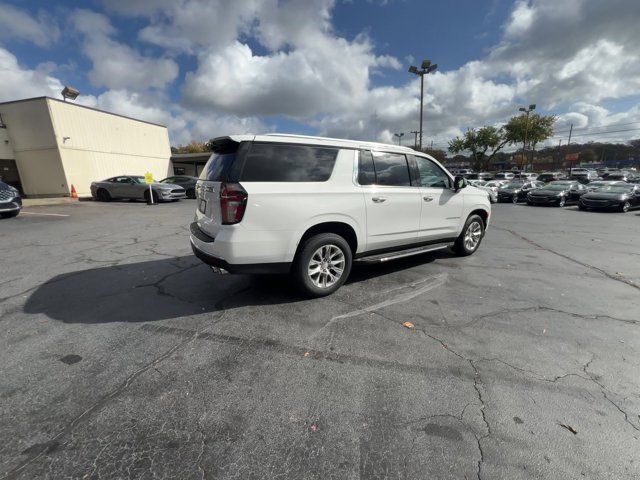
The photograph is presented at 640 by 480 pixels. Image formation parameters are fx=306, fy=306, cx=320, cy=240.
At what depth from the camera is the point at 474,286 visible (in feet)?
14.9

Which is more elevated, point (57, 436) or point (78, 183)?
point (78, 183)

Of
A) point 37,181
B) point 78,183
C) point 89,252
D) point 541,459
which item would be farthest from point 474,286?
point 37,181

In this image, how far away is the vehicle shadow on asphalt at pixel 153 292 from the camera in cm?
361

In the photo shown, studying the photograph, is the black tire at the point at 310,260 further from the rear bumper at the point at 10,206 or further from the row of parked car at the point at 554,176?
the row of parked car at the point at 554,176

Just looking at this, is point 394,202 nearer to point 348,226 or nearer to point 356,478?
point 348,226

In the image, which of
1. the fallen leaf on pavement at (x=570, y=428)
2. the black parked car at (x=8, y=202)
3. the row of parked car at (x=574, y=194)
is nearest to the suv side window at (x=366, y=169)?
the fallen leaf on pavement at (x=570, y=428)

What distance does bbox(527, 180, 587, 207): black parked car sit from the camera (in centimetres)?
Answer: 1797

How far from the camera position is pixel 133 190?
17266mm

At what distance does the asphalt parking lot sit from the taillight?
1150 mm

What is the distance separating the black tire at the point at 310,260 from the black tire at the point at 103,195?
19.0m

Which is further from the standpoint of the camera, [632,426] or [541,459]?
[632,426]

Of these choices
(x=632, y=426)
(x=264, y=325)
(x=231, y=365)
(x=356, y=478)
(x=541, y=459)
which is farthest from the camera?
(x=264, y=325)

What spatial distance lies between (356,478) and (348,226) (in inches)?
110

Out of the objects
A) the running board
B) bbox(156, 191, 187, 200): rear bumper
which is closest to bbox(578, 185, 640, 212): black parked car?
the running board
